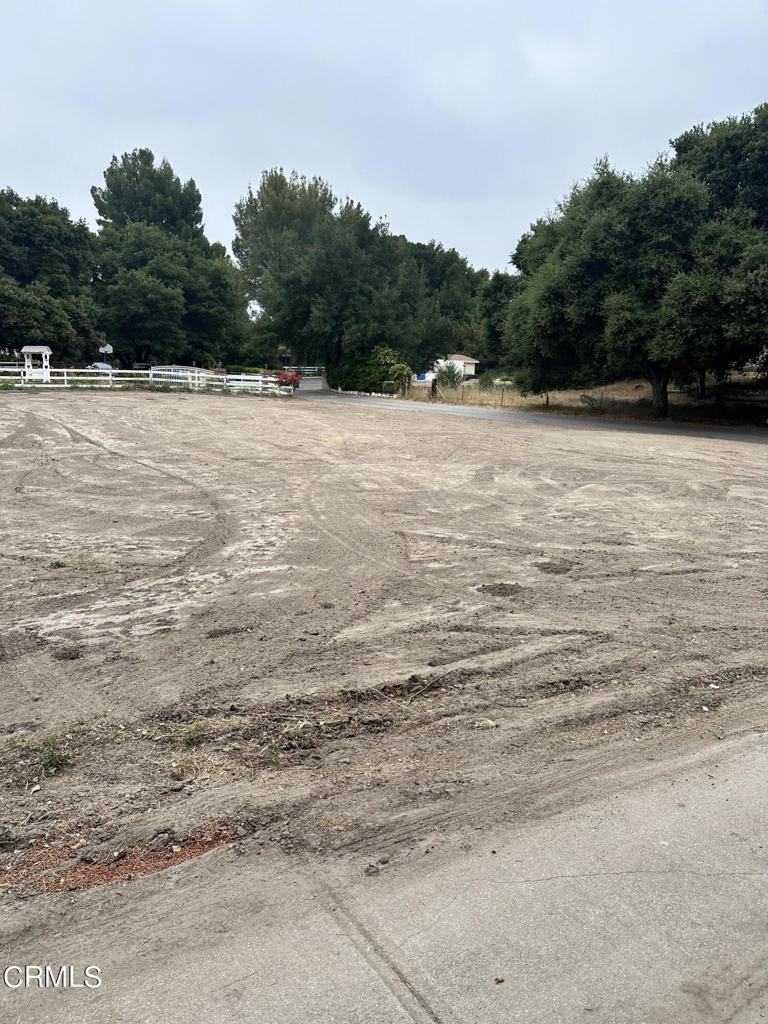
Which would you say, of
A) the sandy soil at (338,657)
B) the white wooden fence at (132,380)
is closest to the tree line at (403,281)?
the white wooden fence at (132,380)

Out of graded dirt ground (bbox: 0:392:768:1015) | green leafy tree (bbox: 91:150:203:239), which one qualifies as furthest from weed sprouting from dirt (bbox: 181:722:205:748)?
green leafy tree (bbox: 91:150:203:239)

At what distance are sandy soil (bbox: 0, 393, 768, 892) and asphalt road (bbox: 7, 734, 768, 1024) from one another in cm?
24

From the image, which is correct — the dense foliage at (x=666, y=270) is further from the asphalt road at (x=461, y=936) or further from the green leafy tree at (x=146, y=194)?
the green leafy tree at (x=146, y=194)

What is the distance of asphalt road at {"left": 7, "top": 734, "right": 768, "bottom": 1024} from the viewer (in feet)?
7.11

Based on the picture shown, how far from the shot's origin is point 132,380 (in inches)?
1375

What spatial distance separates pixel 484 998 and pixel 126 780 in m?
1.91

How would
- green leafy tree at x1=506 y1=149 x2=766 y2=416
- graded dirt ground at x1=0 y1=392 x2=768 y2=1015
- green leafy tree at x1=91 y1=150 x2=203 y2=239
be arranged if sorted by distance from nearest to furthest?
graded dirt ground at x1=0 y1=392 x2=768 y2=1015 → green leafy tree at x1=506 y1=149 x2=766 y2=416 → green leafy tree at x1=91 y1=150 x2=203 y2=239

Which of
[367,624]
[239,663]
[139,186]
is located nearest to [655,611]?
[367,624]

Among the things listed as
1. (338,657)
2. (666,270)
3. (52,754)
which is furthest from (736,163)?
(52,754)

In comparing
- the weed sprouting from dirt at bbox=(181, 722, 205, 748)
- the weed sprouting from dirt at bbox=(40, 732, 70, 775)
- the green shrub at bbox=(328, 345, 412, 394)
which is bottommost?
the weed sprouting from dirt at bbox=(40, 732, 70, 775)

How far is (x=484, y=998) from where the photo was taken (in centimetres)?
219

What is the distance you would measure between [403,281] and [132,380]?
2385 centimetres

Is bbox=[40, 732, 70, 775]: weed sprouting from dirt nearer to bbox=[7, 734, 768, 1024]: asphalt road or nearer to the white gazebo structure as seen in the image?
bbox=[7, 734, 768, 1024]: asphalt road

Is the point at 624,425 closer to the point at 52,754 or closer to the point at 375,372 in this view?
the point at 375,372
